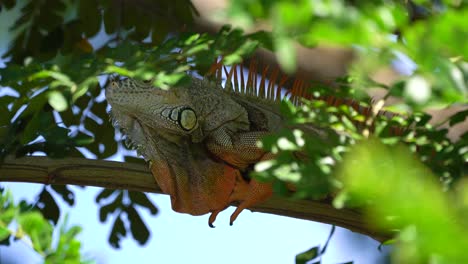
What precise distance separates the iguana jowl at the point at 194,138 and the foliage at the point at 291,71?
16 centimetres

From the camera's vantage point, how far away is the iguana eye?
106 inches

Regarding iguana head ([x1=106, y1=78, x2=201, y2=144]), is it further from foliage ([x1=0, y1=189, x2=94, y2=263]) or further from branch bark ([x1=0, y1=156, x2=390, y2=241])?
foliage ([x1=0, y1=189, x2=94, y2=263])

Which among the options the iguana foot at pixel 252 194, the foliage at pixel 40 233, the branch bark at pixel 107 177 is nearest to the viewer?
the foliage at pixel 40 233

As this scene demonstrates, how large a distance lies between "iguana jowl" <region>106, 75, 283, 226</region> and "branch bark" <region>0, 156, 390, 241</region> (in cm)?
11

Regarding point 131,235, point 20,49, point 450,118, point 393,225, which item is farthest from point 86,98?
point 393,225

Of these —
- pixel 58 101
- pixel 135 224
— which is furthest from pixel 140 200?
pixel 58 101

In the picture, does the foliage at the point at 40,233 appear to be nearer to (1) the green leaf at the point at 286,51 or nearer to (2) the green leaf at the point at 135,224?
(1) the green leaf at the point at 286,51

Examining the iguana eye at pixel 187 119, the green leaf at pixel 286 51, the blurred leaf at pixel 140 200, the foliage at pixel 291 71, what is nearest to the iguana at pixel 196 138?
the iguana eye at pixel 187 119

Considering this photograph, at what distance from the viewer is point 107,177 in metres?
2.37

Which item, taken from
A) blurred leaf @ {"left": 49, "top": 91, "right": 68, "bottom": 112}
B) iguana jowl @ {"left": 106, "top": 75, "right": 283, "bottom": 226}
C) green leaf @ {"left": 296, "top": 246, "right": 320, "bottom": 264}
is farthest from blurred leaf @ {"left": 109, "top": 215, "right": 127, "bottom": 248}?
blurred leaf @ {"left": 49, "top": 91, "right": 68, "bottom": 112}

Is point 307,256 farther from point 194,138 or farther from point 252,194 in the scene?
point 194,138

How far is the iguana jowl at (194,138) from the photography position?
103 inches

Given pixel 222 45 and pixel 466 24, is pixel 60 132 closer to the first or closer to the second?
pixel 222 45

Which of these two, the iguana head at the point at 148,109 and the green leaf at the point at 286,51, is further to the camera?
the iguana head at the point at 148,109
